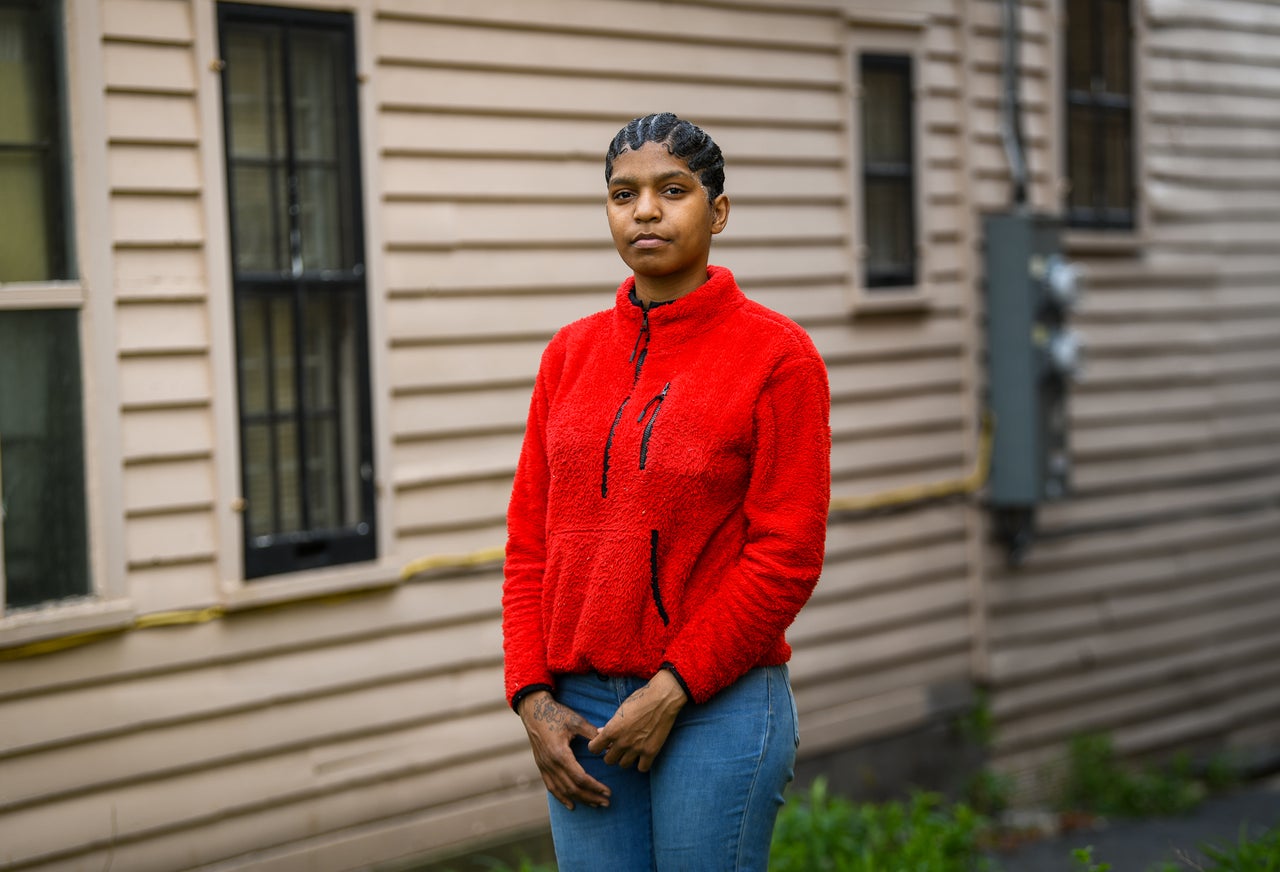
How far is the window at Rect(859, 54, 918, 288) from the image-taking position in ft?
24.6

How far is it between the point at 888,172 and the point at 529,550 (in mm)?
5050

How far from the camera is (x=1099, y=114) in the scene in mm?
8625

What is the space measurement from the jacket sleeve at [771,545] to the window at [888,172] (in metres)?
4.81

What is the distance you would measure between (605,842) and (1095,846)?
17.1 feet

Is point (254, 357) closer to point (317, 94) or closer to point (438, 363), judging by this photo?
point (438, 363)

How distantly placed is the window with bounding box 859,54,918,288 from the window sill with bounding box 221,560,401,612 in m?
3.20

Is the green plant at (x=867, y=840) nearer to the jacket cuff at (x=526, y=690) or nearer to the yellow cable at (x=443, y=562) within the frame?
the yellow cable at (x=443, y=562)

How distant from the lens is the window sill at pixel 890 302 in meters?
7.23

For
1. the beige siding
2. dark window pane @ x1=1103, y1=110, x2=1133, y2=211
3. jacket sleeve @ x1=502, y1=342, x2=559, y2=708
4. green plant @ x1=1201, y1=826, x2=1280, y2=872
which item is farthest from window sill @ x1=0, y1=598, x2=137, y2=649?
dark window pane @ x1=1103, y1=110, x2=1133, y2=211

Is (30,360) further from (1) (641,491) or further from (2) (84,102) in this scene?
(1) (641,491)

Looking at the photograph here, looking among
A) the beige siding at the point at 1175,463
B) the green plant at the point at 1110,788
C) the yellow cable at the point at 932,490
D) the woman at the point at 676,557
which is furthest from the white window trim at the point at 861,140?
the woman at the point at 676,557

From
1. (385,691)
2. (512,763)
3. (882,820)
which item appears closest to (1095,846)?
(882,820)

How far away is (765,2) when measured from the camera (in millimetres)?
6836

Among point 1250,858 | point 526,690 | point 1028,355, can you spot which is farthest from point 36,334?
point 1028,355
